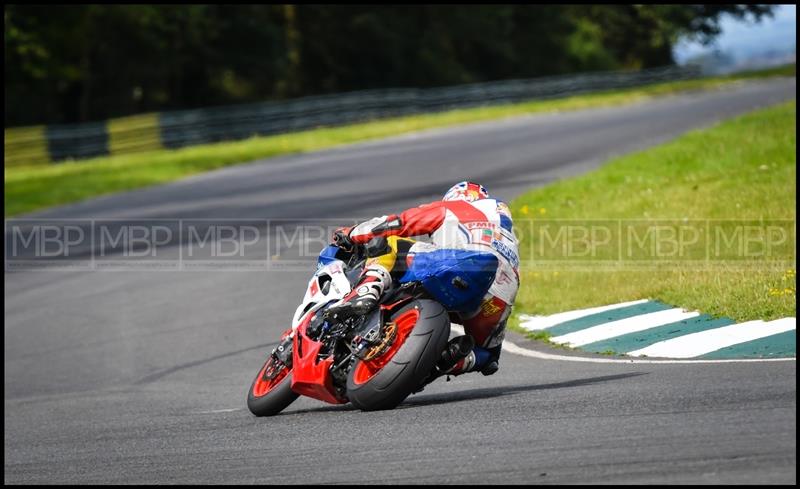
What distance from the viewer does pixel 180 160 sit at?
30125 millimetres

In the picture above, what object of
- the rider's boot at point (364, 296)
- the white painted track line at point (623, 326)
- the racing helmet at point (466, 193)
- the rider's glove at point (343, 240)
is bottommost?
the white painted track line at point (623, 326)

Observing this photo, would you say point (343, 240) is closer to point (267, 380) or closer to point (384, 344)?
point (384, 344)

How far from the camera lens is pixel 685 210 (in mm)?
15547

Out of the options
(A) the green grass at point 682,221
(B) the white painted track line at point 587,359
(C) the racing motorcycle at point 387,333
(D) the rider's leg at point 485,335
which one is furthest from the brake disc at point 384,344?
(A) the green grass at point 682,221

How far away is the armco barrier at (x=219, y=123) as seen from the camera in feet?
114

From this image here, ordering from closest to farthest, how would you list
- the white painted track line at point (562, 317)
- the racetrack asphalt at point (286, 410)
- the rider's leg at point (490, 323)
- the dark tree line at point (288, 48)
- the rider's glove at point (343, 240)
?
the racetrack asphalt at point (286, 410)
the rider's leg at point (490, 323)
the rider's glove at point (343, 240)
the white painted track line at point (562, 317)
the dark tree line at point (288, 48)

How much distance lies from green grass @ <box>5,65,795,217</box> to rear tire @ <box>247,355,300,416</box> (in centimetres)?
1618

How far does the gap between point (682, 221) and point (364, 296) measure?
8.36 meters

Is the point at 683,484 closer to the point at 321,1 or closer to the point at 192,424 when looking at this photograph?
the point at 192,424

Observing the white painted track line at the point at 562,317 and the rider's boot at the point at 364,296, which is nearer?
the rider's boot at the point at 364,296

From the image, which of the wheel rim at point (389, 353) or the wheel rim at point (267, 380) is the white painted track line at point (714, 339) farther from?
the wheel rim at point (267, 380)

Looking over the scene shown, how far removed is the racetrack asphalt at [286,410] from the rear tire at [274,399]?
0.26 ft

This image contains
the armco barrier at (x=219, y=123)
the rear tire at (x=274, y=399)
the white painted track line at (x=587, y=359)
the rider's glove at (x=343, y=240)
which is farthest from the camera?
the armco barrier at (x=219, y=123)

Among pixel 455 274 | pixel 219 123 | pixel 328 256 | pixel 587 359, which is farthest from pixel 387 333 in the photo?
pixel 219 123
